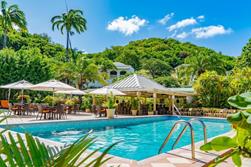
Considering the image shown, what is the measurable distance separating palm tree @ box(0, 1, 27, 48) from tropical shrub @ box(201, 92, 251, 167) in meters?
33.5

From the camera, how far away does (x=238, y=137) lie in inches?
23.9

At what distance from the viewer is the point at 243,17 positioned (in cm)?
3553

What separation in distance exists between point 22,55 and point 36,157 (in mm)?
28068

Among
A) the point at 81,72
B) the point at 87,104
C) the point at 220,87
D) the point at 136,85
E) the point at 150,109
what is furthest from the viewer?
the point at 81,72

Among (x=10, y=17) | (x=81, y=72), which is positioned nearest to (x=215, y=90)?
(x=81, y=72)

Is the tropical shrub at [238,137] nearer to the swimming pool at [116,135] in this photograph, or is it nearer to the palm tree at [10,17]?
the swimming pool at [116,135]

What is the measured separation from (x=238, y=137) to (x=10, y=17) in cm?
3457

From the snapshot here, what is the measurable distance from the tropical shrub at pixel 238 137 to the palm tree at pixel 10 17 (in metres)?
33.5

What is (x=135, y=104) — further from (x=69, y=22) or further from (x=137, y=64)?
(x=137, y=64)

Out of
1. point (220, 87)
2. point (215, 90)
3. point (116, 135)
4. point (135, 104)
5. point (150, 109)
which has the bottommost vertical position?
point (116, 135)

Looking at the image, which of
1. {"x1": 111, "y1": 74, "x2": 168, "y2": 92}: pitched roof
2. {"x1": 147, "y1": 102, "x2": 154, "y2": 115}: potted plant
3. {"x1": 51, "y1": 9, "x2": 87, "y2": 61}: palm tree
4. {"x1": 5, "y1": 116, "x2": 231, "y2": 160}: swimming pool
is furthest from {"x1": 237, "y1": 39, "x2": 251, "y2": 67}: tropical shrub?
{"x1": 5, "y1": 116, "x2": 231, "y2": 160}: swimming pool

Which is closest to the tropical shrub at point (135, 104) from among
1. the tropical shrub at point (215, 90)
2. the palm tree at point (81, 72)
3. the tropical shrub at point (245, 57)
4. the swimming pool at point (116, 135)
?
the swimming pool at point (116, 135)

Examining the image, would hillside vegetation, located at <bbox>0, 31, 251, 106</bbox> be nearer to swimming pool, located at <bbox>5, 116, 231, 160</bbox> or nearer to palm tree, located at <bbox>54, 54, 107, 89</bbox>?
palm tree, located at <bbox>54, 54, 107, 89</bbox>

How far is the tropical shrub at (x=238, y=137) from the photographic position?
549 millimetres
